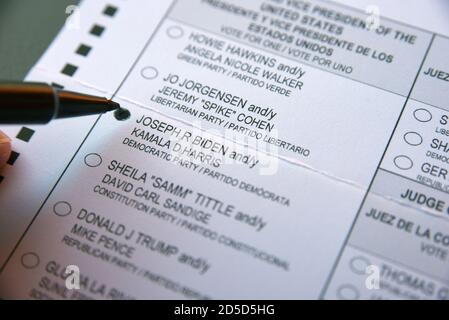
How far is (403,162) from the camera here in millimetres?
503

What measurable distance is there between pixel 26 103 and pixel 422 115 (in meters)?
0.40

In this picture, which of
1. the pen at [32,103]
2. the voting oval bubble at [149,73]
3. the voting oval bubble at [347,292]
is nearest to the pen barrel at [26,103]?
the pen at [32,103]

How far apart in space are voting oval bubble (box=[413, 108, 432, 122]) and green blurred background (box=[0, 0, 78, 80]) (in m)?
0.44

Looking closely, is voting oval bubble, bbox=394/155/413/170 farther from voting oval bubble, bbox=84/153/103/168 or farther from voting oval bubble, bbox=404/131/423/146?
voting oval bubble, bbox=84/153/103/168

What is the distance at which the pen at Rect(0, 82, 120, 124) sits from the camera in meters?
0.47

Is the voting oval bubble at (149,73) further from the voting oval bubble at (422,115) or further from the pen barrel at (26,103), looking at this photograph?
the voting oval bubble at (422,115)

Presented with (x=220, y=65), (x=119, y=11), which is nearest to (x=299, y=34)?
(x=220, y=65)

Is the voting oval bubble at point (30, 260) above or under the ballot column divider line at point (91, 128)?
under

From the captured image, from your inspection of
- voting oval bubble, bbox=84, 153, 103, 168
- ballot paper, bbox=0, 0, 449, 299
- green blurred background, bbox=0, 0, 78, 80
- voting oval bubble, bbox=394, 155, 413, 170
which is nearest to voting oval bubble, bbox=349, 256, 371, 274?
ballot paper, bbox=0, 0, 449, 299

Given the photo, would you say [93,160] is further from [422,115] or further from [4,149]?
[422,115]

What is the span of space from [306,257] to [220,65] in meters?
0.24

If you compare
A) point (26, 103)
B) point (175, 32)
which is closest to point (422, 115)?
point (175, 32)

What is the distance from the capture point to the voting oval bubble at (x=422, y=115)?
526 millimetres

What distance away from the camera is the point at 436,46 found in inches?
22.3
